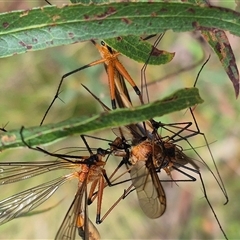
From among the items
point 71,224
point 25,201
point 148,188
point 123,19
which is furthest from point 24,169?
point 123,19

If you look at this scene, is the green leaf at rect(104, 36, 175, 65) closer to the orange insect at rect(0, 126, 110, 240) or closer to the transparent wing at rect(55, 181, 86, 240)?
the orange insect at rect(0, 126, 110, 240)

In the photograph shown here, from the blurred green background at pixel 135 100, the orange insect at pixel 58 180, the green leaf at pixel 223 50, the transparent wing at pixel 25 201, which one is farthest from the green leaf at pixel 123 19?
the blurred green background at pixel 135 100

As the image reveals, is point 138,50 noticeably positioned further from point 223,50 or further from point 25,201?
point 25,201

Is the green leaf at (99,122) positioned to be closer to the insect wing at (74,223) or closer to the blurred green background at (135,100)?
the insect wing at (74,223)

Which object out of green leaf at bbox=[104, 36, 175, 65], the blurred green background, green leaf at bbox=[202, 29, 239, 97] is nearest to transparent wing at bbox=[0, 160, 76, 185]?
green leaf at bbox=[104, 36, 175, 65]

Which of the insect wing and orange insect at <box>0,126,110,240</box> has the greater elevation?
orange insect at <box>0,126,110,240</box>

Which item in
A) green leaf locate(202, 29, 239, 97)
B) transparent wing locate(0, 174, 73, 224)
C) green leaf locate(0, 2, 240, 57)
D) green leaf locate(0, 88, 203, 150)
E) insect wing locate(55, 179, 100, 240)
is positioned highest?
green leaf locate(0, 2, 240, 57)

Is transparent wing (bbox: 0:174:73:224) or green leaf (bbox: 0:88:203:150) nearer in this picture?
green leaf (bbox: 0:88:203:150)

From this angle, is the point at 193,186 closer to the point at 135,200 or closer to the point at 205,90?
the point at 135,200
